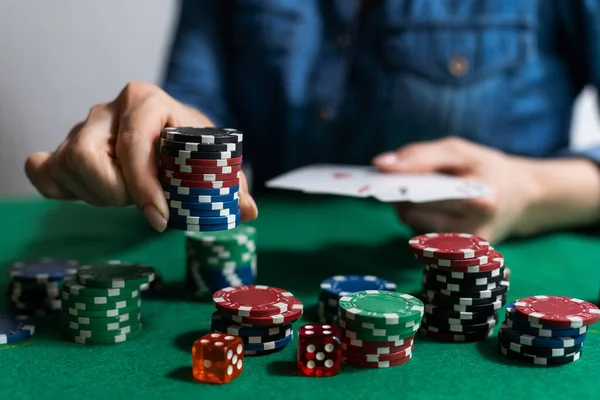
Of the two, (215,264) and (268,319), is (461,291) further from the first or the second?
(215,264)

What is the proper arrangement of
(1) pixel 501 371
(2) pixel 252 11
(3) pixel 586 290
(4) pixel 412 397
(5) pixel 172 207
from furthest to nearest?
1. (2) pixel 252 11
2. (3) pixel 586 290
3. (5) pixel 172 207
4. (1) pixel 501 371
5. (4) pixel 412 397

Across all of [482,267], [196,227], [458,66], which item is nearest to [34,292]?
[196,227]

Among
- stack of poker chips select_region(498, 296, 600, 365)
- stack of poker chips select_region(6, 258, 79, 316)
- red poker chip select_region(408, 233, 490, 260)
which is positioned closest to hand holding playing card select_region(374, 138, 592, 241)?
red poker chip select_region(408, 233, 490, 260)

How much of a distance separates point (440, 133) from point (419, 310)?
4.31 ft

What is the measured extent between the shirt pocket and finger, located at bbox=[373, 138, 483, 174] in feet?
1.49

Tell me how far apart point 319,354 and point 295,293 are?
19.0 inches

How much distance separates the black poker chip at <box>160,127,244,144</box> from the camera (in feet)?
4.53

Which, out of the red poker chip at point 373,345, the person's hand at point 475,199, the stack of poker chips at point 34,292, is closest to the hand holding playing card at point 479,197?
Result: the person's hand at point 475,199

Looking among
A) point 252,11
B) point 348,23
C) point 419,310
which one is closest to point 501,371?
point 419,310

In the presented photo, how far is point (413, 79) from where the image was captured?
8.34 ft

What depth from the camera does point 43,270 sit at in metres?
1.70

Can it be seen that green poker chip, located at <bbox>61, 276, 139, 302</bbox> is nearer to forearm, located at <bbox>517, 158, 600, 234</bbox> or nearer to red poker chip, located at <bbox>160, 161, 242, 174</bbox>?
red poker chip, located at <bbox>160, 161, 242, 174</bbox>

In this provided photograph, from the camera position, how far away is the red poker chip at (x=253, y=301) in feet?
4.46

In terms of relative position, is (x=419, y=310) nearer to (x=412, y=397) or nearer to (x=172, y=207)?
(x=412, y=397)
